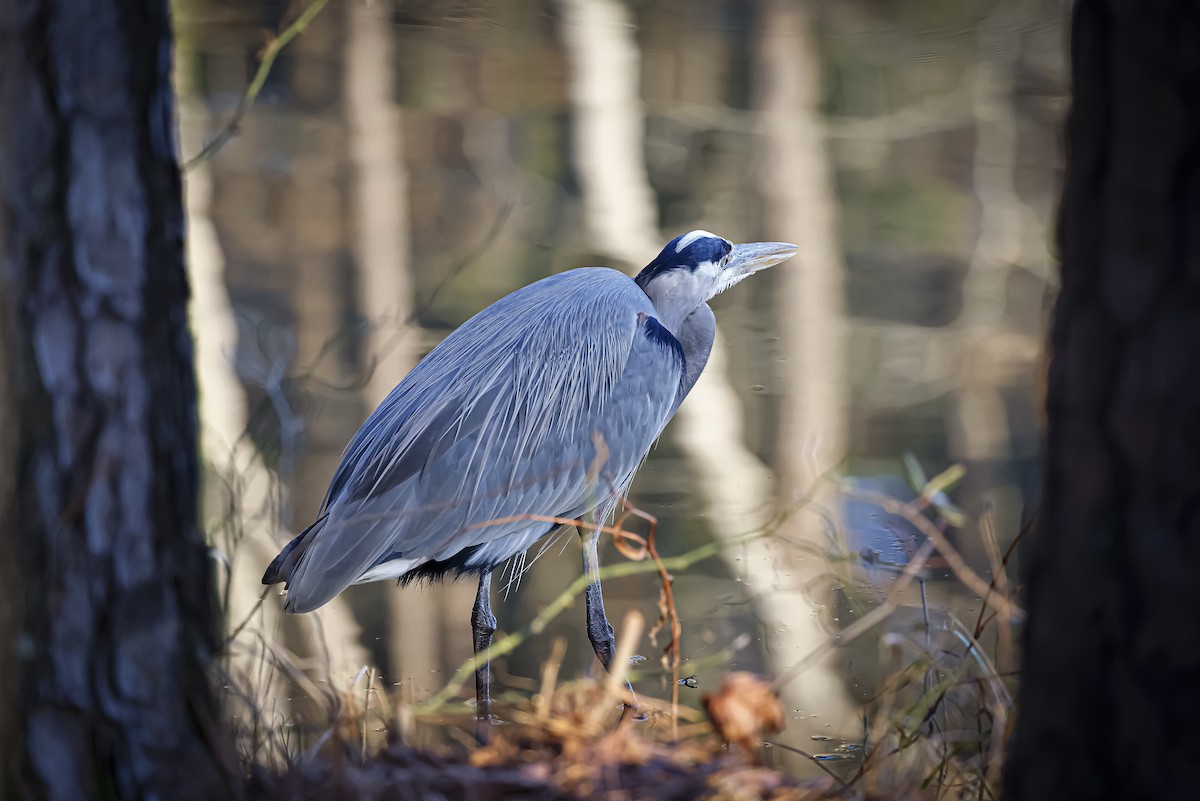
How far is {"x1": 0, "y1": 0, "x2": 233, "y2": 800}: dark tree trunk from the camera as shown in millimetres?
943

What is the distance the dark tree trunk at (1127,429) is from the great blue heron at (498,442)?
1094 mm

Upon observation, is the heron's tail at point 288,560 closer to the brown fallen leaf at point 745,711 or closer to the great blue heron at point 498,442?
the great blue heron at point 498,442

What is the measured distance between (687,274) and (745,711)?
1458 mm

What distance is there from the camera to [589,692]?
52.8 inches

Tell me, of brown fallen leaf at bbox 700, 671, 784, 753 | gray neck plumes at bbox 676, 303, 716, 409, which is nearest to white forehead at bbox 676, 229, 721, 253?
gray neck plumes at bbox 676, 303, 716, 409

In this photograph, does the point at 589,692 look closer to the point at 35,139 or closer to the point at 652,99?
the point at 35,139

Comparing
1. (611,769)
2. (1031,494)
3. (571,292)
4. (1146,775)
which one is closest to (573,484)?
(571,292)

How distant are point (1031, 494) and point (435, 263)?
3033 millimetres

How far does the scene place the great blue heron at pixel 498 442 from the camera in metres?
1.94

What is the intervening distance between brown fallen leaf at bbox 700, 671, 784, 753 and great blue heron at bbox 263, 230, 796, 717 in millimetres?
796

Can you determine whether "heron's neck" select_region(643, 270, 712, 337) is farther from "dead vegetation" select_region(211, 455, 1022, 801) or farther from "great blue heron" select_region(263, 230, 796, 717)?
"dead vegetation" select_region(211, 455, 1022, 801)

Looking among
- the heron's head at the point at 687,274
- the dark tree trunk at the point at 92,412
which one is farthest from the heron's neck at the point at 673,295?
the dark tree trunk at the point at 92,412

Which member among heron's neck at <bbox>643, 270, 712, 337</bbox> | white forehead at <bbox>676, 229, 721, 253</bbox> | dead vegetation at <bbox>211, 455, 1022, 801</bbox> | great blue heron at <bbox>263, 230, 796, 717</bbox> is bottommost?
dead vegetation at <bbox>211, 455, 1022, 801</bbox>

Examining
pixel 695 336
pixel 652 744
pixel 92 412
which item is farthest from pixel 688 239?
pixel 92 412
